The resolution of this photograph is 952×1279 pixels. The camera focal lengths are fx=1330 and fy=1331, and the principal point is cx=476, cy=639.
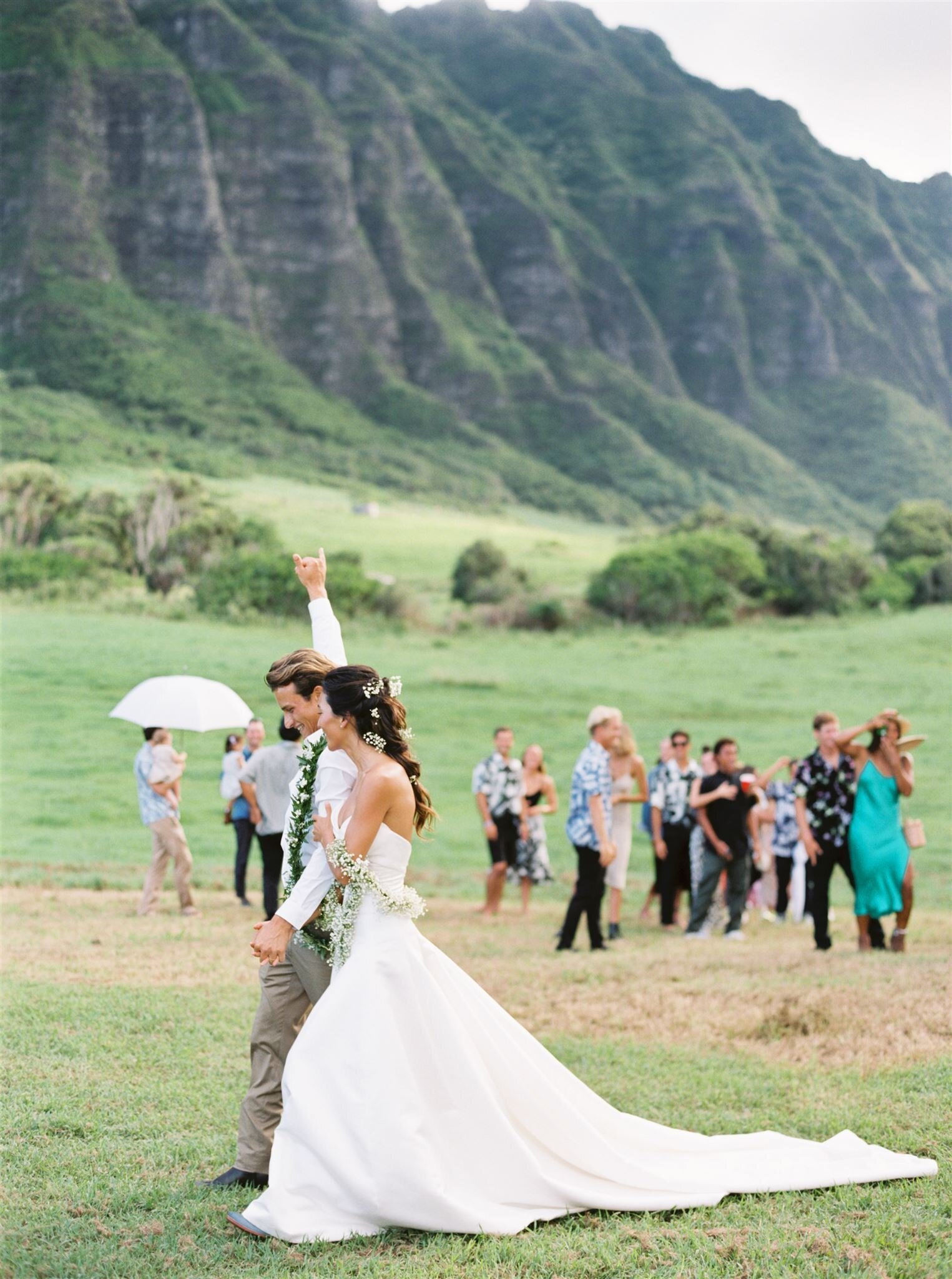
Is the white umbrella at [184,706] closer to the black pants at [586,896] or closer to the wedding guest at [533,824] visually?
the wedding guest at [533,824]

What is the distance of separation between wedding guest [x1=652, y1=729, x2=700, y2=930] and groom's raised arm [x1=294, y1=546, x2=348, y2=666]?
27.8 ft

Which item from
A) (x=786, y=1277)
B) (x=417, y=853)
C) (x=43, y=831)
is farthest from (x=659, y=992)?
(x=43, y=831)

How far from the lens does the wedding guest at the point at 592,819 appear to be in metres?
11.9

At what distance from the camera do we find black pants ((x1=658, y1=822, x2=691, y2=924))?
1469 cm

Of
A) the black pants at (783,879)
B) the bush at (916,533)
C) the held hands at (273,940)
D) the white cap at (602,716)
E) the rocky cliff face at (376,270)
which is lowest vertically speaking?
the black pants at (783,879)

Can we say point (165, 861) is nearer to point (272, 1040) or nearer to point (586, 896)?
point (586, 896)

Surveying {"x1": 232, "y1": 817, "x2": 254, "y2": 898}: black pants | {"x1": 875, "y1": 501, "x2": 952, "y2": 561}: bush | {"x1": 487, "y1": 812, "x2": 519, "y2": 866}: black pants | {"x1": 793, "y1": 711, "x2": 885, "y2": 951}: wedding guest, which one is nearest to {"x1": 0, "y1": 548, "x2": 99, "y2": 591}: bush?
{"x1": 232, "y1": 817, "x2": 254, "y2": 898}: black pants

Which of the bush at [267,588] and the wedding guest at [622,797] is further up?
the bush at [267,588]

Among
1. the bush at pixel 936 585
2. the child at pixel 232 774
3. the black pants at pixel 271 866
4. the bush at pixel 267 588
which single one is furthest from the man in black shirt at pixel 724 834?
the bush at pixel 936 585

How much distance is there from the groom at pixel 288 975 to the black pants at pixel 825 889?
7.48 metres

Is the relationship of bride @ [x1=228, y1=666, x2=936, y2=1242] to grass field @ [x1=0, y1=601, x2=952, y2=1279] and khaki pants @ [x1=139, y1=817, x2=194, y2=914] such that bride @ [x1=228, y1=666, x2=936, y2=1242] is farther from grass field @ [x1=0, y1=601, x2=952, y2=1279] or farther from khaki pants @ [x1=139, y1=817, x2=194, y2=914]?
khaki pants @ [x1=139, y1=817, x2=194, y2=914]

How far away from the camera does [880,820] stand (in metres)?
11.7

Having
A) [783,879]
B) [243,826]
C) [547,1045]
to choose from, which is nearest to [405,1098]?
[547,1045]

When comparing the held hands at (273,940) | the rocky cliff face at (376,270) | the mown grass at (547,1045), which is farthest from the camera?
the rocky cliff face at (376,270)
